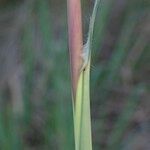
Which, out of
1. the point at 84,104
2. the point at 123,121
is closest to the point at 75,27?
the point at 84,104

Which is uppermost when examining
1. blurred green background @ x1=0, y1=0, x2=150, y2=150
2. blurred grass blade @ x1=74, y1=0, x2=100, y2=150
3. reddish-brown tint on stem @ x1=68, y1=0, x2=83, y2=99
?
reddish-brown tint on stem @ x1=68, y1=0, x2=83, y2=99

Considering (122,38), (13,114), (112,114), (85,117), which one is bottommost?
(112,114)

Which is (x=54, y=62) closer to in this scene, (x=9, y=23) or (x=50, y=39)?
(x=50, y=39)

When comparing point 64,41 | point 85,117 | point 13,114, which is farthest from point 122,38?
point 85,117

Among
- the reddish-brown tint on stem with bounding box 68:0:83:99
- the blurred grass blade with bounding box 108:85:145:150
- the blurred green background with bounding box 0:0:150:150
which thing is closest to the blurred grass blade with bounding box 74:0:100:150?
the reddish-brown tint on stem with bounding box 68:0:83:99

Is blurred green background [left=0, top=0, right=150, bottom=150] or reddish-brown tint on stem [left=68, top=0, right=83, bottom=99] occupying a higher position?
reddish-brown tint on stem [left=68, top=0, right=83, bottom=99]

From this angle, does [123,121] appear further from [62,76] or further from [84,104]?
[84,104]

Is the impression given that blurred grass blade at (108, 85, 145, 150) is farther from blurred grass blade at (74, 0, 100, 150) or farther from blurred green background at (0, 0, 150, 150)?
blurred grass blade at (74, 0, 100, 150)
